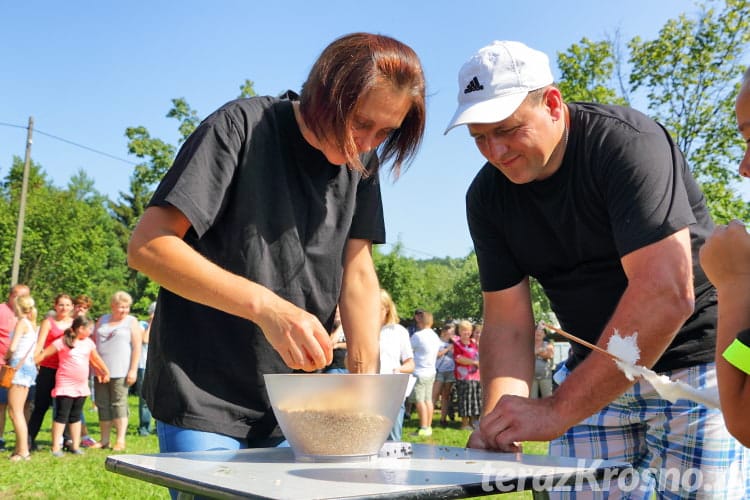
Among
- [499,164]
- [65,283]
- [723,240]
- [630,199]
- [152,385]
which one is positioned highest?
[65,283]

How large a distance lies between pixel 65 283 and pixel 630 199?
35292 mm

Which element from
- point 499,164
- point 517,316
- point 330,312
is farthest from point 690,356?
point 330,312

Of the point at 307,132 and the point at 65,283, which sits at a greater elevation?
the point at 65,283

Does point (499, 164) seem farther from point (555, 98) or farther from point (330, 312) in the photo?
point (330, 312)

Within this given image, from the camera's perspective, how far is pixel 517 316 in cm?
A: 220

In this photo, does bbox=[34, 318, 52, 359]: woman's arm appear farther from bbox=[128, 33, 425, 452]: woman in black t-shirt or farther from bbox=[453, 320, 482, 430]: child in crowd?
bbox=[128, 33, 425, 452]: woman in black t-shirt

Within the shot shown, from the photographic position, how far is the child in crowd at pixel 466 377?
10.3m

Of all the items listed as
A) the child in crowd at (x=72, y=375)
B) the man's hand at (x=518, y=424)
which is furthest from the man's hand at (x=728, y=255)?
the child in crowd at (x=72, y=375)

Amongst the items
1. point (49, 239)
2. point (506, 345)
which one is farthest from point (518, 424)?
point (49, 239)

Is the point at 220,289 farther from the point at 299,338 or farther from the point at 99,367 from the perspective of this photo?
the point at 99,367

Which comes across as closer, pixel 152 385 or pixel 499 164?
pixel 152 385

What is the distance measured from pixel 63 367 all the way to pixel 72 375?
0.45 ft

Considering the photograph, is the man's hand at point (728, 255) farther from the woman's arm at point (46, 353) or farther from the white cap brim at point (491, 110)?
the woman's arm at point (46, 353)

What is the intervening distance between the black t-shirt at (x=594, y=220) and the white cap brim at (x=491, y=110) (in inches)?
8.8
